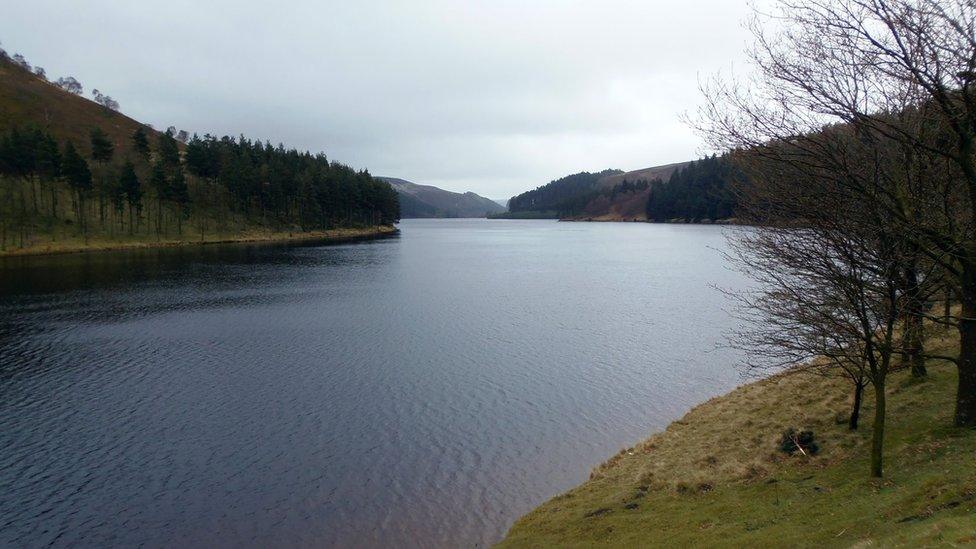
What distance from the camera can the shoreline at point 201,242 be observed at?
8388 centimetres

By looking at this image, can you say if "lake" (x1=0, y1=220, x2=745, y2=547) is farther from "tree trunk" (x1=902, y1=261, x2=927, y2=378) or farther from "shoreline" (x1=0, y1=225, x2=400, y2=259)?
"shoreline" (x1=0, y1=225, x2=400, y2=259)

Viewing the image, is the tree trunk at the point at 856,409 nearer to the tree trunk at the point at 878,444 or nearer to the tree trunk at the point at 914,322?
the tree trunk at the point at 914,322

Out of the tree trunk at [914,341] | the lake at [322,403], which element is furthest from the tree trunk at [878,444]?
the lake at [322,403]

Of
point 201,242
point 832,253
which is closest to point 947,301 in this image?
point 832,253

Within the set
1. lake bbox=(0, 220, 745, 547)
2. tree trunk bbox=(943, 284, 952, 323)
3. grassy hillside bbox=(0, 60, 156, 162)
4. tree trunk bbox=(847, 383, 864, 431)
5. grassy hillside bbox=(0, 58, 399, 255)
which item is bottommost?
lake bbox=(0, 220, 745, 547)

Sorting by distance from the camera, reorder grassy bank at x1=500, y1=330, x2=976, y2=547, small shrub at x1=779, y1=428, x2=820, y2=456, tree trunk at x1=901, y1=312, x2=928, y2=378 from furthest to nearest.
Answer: small shrub at x1=779, y1=428, x2=820, y2=456, tree trunk at x1=901, y1=312, x2=928, y2=378, grassy bank at x1=500, y1=330, x2=976, y2=547

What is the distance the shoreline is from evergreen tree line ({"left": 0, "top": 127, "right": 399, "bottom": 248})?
2821 mm

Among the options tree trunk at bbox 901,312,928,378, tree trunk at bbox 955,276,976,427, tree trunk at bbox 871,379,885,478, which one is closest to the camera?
tree trunk at bbox 871,379,885,478

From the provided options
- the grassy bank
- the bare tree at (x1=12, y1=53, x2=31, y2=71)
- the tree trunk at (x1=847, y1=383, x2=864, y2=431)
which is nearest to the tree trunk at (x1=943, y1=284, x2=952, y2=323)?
the grassy bank

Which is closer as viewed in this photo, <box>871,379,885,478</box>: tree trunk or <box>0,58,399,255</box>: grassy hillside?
<box>871,379,885,478</box>: tree trunk

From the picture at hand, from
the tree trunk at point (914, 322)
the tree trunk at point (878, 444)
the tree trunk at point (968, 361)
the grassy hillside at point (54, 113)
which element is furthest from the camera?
the grassy hillside at point (54, 113)

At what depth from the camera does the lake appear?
1680cm

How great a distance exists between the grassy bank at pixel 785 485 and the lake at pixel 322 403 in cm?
223

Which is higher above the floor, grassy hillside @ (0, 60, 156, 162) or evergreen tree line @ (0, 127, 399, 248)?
grassy hillside @ (0, 60, 156, 162)
